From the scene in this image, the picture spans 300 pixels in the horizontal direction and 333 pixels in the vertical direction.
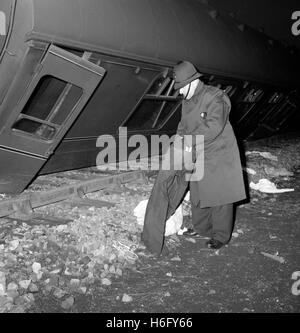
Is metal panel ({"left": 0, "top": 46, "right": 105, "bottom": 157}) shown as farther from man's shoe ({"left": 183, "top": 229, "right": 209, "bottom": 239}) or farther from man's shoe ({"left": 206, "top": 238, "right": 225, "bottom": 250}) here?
man's shoe ({"left": 206, "top": 238, "right": 225, "bottom": 250})

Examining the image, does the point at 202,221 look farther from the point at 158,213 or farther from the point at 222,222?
the point at 158,213

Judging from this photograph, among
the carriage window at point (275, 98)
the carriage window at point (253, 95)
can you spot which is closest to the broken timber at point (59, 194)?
the carriage window at point (253, 95)

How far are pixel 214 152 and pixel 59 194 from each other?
2.14m

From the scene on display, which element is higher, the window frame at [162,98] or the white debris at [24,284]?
the window frame at [162,98]

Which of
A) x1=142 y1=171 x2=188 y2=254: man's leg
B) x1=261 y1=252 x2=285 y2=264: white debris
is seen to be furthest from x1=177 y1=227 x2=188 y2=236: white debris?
x1=261 y1=252 x2=285 y2=264: white debris

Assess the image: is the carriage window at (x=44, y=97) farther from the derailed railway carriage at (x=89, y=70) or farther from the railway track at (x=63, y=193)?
the railway track at (x=63, y=193)

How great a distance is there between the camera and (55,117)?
4031mm

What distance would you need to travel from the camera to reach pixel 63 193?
4.78 metres

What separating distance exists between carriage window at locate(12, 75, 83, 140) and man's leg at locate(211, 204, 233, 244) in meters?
1.98

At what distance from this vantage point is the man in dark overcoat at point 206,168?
358 centimetres

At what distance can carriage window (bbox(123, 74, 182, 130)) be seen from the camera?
5.13 metres

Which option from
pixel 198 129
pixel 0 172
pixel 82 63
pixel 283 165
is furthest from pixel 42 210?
pixel 283 165

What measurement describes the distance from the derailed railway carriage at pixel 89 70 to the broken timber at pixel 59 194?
251 mm
